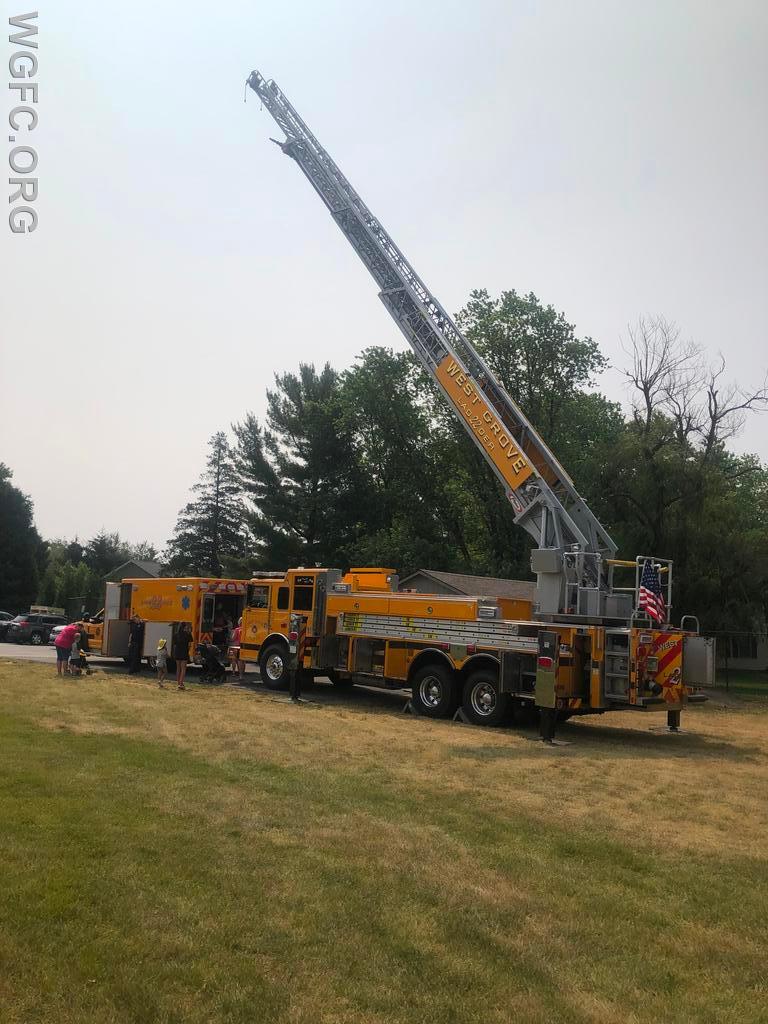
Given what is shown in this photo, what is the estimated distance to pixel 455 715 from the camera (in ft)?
51.5

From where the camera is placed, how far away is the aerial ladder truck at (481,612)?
14047mm

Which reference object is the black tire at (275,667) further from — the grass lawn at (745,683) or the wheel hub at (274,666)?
the grass lawn at (745,683)

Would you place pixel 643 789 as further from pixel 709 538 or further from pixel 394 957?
pixel 709 538

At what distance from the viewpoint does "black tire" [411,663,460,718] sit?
15.8m

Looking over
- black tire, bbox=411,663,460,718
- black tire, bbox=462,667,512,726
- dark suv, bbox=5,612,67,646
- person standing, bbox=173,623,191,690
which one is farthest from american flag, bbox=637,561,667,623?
dark suv, bbox=5,612,67,646

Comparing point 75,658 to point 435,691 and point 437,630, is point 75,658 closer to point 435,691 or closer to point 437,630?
point 435,691

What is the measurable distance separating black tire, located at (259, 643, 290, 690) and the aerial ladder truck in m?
0.05

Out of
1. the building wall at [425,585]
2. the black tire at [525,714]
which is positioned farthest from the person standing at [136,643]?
the building wall at [425,585]

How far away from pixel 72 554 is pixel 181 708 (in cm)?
9823

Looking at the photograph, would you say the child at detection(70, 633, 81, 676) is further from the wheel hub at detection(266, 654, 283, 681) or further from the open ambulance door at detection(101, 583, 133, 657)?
the wheel hub at detection(266, 654, 283, 681)

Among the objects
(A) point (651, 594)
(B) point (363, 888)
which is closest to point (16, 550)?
(A) point (651, 594)

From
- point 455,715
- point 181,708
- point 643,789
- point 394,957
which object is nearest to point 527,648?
point 455,715

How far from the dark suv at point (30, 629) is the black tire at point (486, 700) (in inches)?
1040

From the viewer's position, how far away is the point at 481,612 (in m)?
15.4
